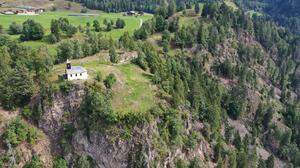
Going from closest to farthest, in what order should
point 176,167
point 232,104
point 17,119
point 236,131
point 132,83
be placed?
point 17,119
point 176,167
point 132,83
point 236,131
point 232,104

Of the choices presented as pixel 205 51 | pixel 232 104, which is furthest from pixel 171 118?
pixel 205 51

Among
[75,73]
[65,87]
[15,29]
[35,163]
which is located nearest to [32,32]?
[15,29]

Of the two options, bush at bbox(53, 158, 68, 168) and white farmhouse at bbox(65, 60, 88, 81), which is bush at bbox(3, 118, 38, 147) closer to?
bush at bbox(53, 158, 68, 168)

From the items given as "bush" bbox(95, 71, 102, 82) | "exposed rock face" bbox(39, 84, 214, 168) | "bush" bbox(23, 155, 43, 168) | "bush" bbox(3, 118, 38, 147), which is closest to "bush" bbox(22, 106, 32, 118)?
"bush" bbox(3, 118, 38, 147)

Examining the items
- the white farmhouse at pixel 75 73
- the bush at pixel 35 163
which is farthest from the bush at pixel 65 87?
the bush at pixel 35 163

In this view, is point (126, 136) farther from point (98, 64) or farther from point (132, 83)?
point (98, 64)

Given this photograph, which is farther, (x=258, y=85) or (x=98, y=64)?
(x=258, y=85)
